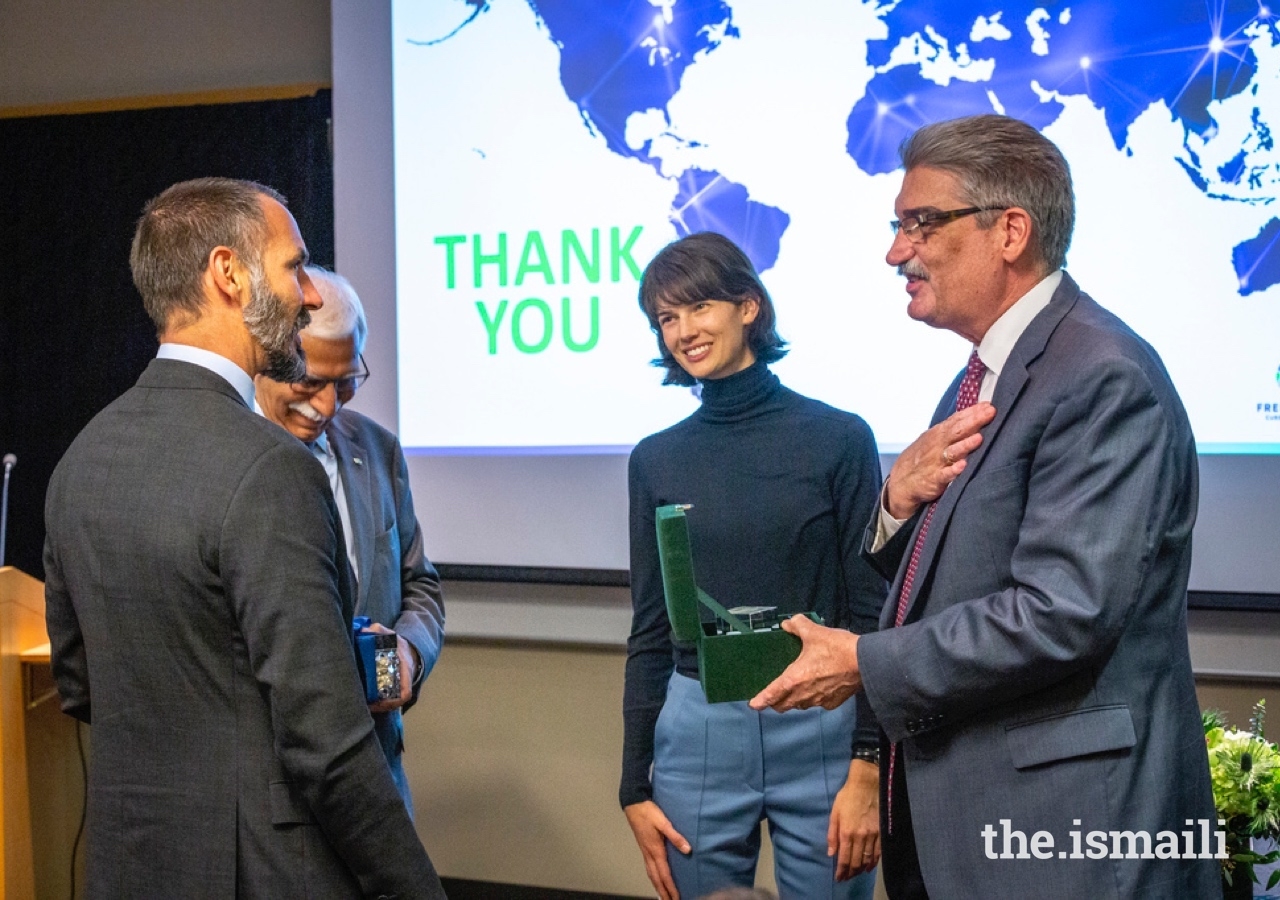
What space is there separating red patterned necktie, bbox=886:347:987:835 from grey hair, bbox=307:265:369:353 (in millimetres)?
1094

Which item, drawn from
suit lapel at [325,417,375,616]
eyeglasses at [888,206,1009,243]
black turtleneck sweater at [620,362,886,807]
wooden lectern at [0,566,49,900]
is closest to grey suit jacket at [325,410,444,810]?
suit lapel at [325,417,375,616]

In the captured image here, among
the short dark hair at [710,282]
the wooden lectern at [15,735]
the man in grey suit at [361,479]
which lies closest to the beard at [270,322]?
the man in grey suit at [361,479]

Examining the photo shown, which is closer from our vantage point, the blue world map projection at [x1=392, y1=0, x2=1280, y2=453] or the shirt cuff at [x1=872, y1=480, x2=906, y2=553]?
the shirt cuff at [x1=872, y1=480, x2=906, y2=553]

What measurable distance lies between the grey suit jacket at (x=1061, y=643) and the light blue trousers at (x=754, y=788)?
0.40 m

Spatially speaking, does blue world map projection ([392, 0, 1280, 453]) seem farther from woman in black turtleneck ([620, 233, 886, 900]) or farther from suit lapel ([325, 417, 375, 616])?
suit lapel ([325, 417, 375, 616])

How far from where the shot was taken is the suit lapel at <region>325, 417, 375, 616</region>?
213 cm

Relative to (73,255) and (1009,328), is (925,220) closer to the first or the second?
(1009,328)

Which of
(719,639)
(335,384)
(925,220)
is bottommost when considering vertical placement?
(719,639)

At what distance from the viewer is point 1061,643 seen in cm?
139

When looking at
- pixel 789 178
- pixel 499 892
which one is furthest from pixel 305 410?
pixel 499 892

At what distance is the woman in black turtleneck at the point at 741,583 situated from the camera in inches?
76.0

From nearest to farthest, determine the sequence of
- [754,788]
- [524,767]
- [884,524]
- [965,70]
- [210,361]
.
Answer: [210,361], [884,524], [754,788], [965,70], [524,767]

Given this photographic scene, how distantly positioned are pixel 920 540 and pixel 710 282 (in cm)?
67

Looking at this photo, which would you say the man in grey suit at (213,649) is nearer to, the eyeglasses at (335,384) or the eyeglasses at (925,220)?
the eyeglasses at (335,384)
